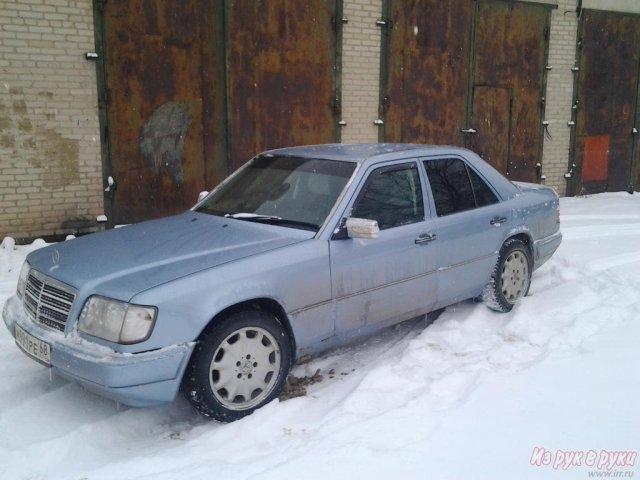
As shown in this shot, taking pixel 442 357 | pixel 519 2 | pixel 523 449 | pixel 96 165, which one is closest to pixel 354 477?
pixel 523 449

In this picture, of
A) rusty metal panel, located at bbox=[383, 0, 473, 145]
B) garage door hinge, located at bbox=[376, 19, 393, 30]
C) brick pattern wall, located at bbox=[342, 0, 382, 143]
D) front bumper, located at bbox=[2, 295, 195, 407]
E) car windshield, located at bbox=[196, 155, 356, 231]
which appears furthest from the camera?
rusty metal panel, located at bbox=[383, 0, 473, 145]

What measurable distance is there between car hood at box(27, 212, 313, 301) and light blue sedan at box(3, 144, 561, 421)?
0.01 meters

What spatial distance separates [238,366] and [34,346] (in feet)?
3.71

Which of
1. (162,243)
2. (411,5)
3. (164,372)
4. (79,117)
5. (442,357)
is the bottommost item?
(442,357)

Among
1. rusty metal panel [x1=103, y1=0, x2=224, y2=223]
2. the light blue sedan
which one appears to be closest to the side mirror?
the light blue sedan

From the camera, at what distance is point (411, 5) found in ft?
31.8

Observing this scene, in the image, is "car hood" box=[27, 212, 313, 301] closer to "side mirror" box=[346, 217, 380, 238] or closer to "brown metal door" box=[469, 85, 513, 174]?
"side mirror" box=[346, 217, 380, 238]

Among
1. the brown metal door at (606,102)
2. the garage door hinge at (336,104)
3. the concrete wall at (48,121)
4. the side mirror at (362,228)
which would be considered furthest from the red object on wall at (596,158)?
the side mirror at (362,228)

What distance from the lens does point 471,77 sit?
10.6m

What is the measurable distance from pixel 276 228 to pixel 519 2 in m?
8.88

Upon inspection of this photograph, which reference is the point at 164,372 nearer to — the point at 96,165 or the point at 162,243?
the point at 162,243

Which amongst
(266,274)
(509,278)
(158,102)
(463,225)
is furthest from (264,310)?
(158,102)

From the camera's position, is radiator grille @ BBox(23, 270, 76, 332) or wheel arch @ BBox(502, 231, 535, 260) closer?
radiator grille @ BBox(23, 270, 76, 332)

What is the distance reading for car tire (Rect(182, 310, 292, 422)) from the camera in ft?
10.9
